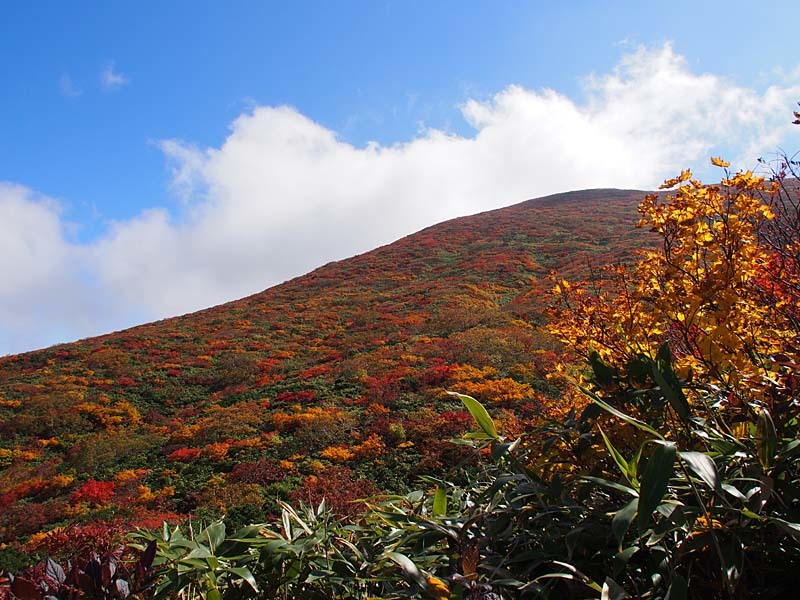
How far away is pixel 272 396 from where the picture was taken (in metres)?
16.5

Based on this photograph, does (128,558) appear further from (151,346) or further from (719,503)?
(151,346)

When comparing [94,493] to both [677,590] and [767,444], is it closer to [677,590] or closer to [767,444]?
[677,590]

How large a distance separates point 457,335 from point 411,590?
18.2 m

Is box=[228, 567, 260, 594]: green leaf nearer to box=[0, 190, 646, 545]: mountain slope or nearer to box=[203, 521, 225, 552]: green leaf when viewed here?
box=[203, 521, 225, 552]: green leaf

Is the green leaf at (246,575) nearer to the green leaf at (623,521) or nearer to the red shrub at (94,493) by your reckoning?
the green leaf at (623,521)

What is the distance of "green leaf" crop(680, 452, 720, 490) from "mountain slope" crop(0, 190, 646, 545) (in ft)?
5.23

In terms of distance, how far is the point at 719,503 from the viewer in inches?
73.5

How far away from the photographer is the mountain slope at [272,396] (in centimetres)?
1002

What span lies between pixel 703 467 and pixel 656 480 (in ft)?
0.56

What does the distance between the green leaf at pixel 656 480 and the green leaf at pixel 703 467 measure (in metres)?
0.07

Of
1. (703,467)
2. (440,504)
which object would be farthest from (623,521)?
(440,504)

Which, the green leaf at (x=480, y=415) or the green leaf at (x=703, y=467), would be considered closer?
the green leaf at (x=703, y=467)

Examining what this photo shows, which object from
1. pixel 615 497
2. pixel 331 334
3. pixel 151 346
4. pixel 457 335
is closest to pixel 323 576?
pixel 615 497

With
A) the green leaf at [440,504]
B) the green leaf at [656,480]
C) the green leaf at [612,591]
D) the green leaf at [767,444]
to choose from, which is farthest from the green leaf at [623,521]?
the green leaf at [440,504]
